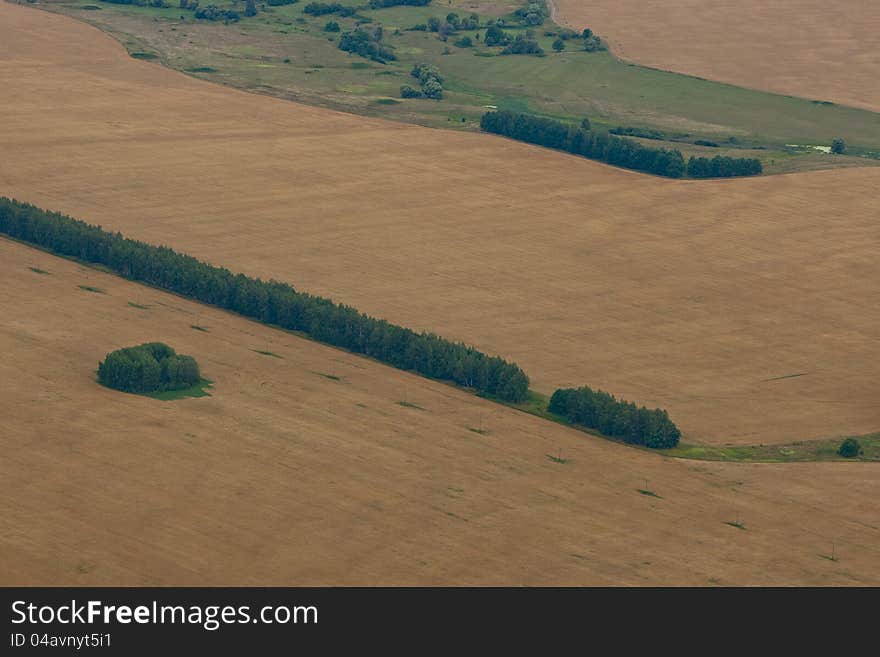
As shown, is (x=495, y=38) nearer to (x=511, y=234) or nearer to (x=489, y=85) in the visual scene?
(x=489, y=85)

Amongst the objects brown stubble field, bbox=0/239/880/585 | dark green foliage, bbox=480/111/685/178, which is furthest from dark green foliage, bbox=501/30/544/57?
brown stubble field, bbox=0/239/880/585

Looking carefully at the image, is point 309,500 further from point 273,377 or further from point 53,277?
point 53,277

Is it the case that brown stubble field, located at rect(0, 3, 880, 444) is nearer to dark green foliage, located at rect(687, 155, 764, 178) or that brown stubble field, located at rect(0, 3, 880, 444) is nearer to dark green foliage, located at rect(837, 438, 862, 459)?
dark green foliage, located at rect(687, 155, 764, 178)

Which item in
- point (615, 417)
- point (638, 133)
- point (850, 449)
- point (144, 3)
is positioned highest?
point (638, 133)

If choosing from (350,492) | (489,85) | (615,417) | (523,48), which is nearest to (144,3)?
(523,48)
